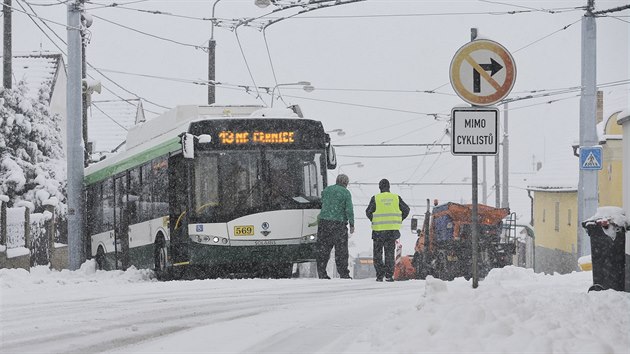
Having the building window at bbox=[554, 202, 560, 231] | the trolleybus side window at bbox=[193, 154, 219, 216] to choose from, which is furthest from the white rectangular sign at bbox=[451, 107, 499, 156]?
the building window at bbox=[554, 202, 560, 231]

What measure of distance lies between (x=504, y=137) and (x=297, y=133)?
1098 inches

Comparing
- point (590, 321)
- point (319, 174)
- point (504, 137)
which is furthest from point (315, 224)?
point (504, 137)

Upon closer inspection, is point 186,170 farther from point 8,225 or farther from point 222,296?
point 8,225

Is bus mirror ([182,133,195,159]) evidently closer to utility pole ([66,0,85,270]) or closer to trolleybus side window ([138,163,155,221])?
trolleybus side window ([138,163,155,221])

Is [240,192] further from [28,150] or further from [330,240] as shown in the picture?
[28,150]

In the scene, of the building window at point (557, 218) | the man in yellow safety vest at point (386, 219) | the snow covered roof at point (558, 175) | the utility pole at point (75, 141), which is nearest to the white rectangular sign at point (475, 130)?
the man in yellow safety vest at point (386, 219)

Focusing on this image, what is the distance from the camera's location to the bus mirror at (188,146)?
59.0ft

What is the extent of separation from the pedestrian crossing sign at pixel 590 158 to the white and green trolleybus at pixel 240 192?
711 cm

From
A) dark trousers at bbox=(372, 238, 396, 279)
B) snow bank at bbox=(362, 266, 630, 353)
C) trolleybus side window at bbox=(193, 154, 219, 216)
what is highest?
trolleybus side window at bbox=(193, 154, 219, 216)

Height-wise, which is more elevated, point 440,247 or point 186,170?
point 186,170

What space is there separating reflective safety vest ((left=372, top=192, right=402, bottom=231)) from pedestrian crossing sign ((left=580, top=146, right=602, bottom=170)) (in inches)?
274

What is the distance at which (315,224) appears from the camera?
1900 centimetres

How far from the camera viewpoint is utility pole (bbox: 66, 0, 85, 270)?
928 inches

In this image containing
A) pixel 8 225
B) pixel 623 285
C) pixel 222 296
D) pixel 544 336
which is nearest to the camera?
pixel 544 336
